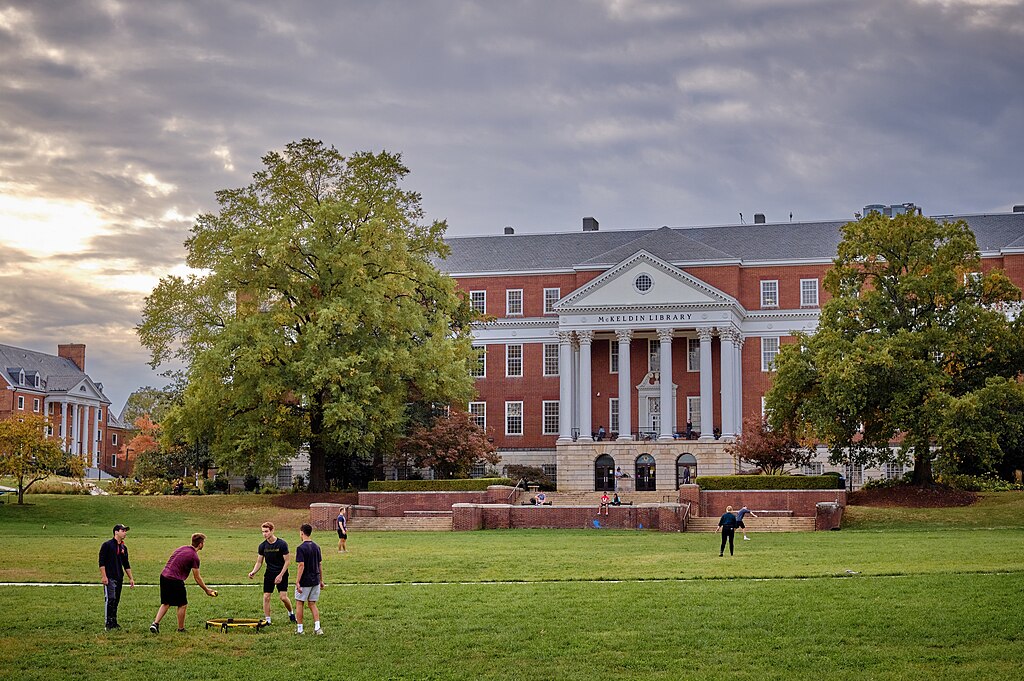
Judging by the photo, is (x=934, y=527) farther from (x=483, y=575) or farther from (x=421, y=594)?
(x=421, y=594)

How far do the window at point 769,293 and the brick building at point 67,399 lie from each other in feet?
202

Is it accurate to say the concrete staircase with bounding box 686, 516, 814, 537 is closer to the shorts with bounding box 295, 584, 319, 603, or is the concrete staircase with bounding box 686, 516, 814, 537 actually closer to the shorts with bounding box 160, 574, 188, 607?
the shorts with bounding box 295, 584, 319, 603

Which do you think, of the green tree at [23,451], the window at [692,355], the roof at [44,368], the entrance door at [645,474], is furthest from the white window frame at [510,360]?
the roof at [44,368]

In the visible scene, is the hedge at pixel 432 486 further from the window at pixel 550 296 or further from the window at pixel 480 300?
the window at pixel 480 300

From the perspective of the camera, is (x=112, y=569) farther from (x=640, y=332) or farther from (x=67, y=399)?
(x=67, y=399)

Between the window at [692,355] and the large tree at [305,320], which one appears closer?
the large tree at [305,320]

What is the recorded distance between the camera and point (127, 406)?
15212cm

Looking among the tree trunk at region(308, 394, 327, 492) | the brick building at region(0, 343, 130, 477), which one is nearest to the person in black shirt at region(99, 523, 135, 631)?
the tree trunk at region(308, 394, 327, 492)

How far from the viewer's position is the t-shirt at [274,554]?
70.4ft

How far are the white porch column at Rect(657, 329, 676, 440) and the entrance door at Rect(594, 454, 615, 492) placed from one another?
3323 mm

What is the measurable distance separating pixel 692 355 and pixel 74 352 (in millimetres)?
75335

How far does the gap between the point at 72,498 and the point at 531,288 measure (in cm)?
3400

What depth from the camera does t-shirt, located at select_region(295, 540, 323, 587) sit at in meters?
20.9

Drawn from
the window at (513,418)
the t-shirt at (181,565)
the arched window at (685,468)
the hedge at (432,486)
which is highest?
the window at (513,418)
